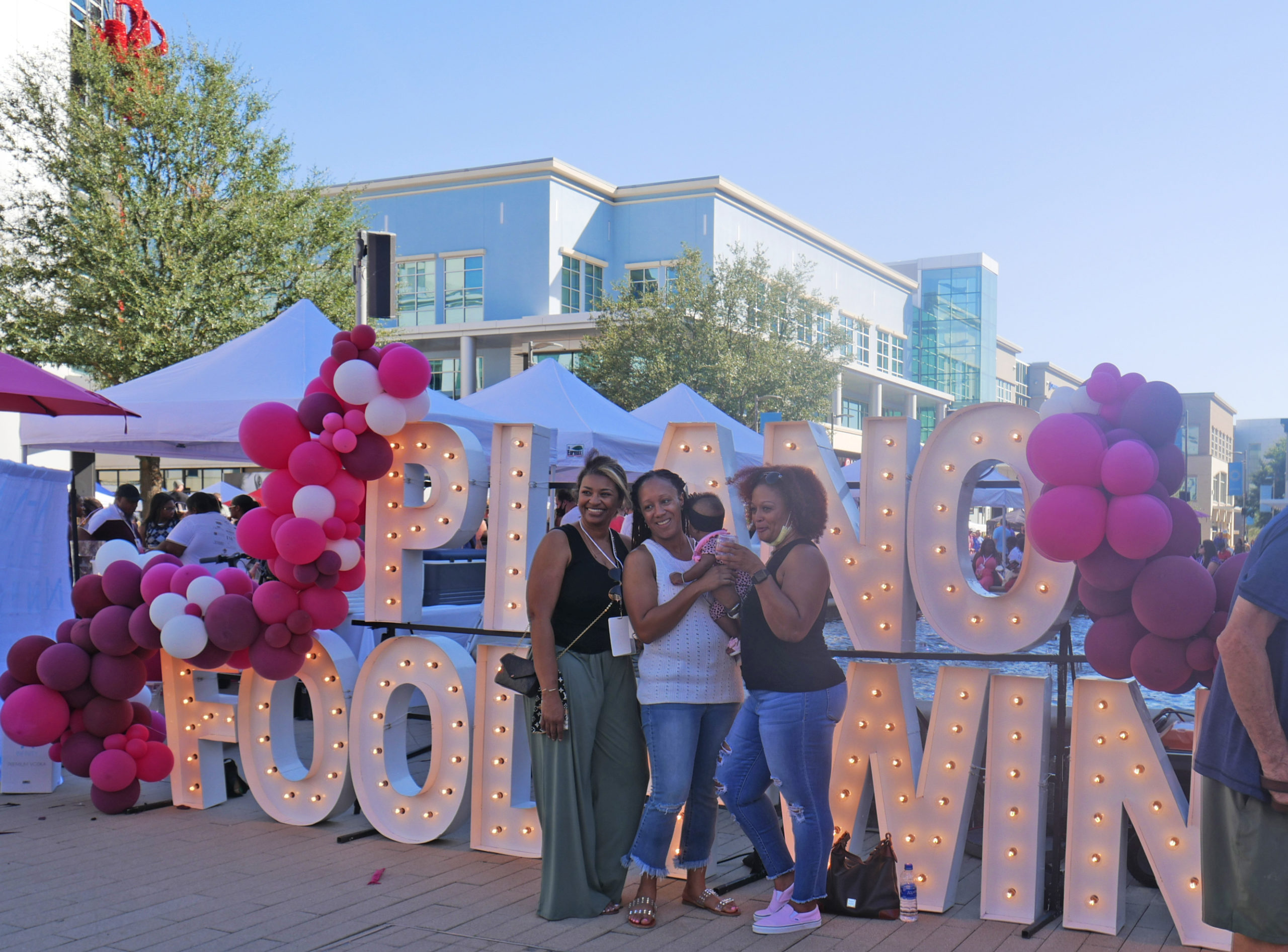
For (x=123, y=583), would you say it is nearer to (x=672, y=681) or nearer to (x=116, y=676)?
(x=116, y=676)

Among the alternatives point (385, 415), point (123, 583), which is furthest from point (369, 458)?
point (123, 583)

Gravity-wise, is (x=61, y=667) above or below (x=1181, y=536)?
below

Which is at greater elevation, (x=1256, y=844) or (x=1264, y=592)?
(x=1264, y=592)

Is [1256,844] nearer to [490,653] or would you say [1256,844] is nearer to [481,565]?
[490,653]

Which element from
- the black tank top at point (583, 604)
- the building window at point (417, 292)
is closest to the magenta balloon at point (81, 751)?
the black tank top at point (583, 604)

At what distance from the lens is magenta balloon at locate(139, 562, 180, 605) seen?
20.0 feet

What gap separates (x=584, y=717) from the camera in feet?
15.2

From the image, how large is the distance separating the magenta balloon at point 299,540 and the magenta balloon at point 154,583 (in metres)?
0.78

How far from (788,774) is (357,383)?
309 centimetres

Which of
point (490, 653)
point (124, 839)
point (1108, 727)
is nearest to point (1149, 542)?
point (1108, 727)

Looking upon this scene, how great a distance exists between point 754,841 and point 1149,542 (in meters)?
1.97

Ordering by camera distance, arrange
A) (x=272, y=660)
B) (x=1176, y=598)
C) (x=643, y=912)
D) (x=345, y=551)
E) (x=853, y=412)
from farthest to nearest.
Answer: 1. (x=853, y=412)
2. (x=345, y=551)
3. (x=272, y=660)
4. (x=643, y=912)
5. (x=1176, y=598)

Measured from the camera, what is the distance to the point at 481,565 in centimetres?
1052

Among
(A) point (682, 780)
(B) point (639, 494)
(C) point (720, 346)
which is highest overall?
(C) point (720, 346)
